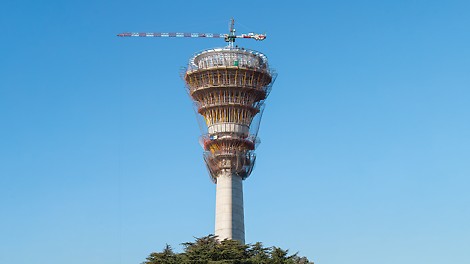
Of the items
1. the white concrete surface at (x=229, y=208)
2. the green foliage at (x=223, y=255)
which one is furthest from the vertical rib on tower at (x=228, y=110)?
the green foliage at (x=223, y=255)

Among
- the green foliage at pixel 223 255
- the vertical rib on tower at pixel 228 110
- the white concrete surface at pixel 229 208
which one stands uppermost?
the vertical rib on tower at pixel 228 110

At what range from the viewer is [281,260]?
79562 millimetres

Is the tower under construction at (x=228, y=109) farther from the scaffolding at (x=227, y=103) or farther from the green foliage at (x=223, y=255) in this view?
the green foliage at (x=223, y=255)

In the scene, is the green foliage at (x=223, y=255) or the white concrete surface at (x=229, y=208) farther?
the white concrete surface at (x=229, y=208)

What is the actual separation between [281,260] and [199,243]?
10425 mm

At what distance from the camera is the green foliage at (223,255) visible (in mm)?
78750

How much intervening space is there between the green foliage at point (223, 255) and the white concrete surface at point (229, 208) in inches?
644

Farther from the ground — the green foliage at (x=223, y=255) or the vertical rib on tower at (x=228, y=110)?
the vertical rib on tower at (x=228, y=110)

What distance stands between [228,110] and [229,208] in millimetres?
15419

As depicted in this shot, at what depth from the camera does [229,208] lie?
99438 mm

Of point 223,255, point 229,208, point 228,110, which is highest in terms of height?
point 228,110

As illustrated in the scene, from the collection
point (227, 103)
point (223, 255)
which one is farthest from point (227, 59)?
point (223, 255)

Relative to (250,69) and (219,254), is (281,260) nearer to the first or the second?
(219,254)

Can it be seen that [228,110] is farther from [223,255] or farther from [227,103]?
[223,255]
